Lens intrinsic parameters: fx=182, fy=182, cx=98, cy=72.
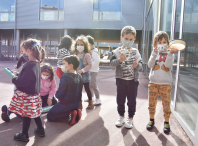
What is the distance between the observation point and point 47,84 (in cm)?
368

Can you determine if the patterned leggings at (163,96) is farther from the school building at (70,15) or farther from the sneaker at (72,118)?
the school building at (70,15)

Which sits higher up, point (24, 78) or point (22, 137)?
point (24, 78)

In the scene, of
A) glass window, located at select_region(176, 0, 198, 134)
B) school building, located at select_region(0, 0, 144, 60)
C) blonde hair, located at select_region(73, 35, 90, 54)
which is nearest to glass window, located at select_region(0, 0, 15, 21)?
school building, located at select_region(0, 0, 144, 60)

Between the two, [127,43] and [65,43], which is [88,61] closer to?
[65,43]

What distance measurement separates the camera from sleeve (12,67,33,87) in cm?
223

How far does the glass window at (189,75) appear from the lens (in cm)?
273

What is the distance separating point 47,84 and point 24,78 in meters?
1.46

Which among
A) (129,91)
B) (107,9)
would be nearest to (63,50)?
(129,91)

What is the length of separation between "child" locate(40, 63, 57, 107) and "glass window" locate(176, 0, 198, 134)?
2427 mm

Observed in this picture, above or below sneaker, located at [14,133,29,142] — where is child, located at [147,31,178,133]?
above

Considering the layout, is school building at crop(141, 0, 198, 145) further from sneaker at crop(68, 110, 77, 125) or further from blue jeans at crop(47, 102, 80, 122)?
blue jeans at crop(47, 102, 80, 122)

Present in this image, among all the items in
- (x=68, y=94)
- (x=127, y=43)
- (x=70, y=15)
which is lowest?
(x=68, y=94)

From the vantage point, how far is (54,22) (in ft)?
60.7

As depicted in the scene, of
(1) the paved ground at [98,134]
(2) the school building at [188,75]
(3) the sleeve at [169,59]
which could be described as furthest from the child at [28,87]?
(2) the school building at [188,75]
